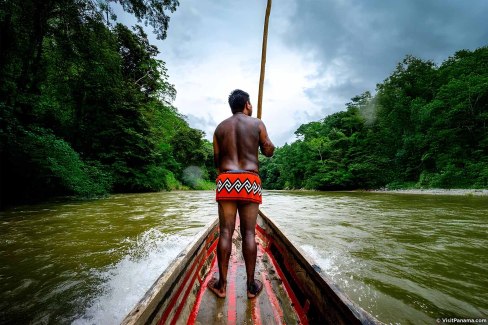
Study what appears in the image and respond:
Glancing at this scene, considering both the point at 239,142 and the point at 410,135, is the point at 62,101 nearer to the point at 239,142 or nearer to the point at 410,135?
the point at 239,142

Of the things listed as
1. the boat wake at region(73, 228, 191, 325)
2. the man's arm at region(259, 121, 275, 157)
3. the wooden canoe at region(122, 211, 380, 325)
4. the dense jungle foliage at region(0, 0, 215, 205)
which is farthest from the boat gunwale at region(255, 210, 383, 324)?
the dense jungle foliage at region(0, 0, 215, 205)

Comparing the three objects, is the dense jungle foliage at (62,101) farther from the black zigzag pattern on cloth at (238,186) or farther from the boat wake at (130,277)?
the black zigzag pattern on cloth at (238,186)

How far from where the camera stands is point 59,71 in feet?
39.4

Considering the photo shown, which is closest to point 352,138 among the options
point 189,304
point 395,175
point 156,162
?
point 395,175

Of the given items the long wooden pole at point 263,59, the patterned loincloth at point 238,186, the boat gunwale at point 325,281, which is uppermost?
the long wooden pole at point 263,59

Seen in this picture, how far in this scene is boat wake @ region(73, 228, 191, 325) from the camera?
2.65m

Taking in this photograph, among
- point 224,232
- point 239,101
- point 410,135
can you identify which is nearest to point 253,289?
point 224,232

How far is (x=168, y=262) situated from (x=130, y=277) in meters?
0.73

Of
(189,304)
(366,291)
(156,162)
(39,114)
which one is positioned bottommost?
(366,291)

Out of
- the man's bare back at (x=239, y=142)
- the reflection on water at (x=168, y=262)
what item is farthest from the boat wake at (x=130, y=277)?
the man's bare back at (x=239, y=142)

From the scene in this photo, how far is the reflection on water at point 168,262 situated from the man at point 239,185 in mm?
1378

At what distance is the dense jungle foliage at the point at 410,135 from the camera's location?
72.3 feet

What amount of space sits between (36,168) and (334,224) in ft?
37.8

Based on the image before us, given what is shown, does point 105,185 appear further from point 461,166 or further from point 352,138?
point 352,138
